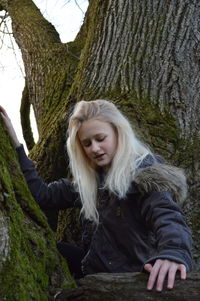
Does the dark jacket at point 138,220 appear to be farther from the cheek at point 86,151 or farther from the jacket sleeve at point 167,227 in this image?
the cheek at point 86,151

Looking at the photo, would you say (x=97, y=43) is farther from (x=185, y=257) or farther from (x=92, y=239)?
(x=185, y=257)

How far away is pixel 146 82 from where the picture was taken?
3.65 meters

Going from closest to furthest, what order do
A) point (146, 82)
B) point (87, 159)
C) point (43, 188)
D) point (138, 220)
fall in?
point (138, 220)
point (87, 159)
point (43, 188)
point (146, 82)

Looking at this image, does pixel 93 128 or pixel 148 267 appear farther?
pixel 93 128

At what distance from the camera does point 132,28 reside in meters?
3.89

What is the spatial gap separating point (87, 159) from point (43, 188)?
42 centimetres

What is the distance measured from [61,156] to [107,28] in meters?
1.14

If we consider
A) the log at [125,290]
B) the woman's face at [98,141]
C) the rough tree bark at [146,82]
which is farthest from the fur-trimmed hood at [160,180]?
the rough tree bark at [146,82]

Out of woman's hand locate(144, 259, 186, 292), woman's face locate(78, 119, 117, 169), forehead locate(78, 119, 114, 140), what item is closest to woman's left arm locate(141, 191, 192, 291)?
woman's hand locate(144, 259, 186, 292)

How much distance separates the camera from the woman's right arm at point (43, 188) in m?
2.80

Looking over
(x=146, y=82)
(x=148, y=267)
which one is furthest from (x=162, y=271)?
(x=146, y=82)

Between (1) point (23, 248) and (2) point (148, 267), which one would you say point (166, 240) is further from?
(1) point (23, 248)

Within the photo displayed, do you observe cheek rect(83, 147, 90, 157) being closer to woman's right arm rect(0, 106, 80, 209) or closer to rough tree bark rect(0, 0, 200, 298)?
woman's right arm rect(0, 106, 80, 209)

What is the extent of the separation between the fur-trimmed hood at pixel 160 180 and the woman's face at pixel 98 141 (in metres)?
0.23
